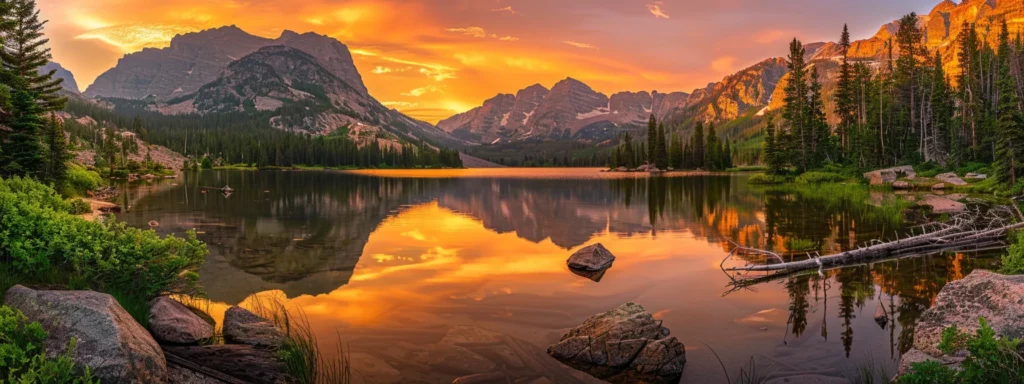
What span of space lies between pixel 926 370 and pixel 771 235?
28.1 m

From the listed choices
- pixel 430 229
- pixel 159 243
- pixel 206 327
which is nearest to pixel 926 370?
pixel 206 327

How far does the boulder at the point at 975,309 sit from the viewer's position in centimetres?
1112

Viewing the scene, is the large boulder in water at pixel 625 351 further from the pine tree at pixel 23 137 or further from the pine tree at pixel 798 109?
the pine tree at pixel 798 109

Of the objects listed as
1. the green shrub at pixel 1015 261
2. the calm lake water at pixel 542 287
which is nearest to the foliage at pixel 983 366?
the calm lake water at pixel 542 287

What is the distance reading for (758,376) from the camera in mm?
12820

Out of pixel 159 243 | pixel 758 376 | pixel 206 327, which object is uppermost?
pixel 159 243

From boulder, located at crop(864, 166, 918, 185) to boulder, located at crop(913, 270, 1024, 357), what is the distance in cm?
7087

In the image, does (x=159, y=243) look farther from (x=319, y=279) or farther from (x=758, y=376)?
(x=758, y=376)

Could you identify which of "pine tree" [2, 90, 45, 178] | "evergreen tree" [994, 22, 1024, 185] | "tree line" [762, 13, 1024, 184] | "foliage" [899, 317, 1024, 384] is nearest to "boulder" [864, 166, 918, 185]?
"tree line" [762, 13, 1024, 184]

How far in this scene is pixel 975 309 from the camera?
12.3 m

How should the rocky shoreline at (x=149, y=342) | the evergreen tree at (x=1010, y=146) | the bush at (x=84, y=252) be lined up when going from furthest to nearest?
the evergreen tree at (x=1010, y=146) < the bush at (x=84, y=252) < the rocky shoreline at (x=149, y=342)

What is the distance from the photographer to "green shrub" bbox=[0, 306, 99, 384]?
8.34m

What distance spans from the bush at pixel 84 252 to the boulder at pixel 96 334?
14.2 ft

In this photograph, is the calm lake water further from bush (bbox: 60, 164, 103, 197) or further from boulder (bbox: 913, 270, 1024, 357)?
bush (bbox: 60, 164, 103, 197)
